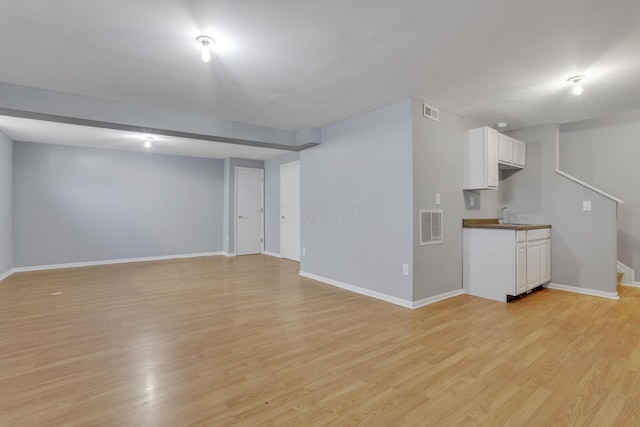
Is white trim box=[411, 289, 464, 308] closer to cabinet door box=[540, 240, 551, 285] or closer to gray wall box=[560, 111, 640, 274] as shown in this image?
cabinet door box=[540, 240, 551, 285]

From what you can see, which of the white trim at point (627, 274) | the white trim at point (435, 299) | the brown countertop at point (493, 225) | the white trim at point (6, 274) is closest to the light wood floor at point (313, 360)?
the white trim at point (435, 299)

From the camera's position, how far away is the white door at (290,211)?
6895 mm

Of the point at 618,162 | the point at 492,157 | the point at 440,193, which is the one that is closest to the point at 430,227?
the point at 440,193

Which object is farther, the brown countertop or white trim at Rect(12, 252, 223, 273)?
white trim at Rect(12, 252, 223, 273)

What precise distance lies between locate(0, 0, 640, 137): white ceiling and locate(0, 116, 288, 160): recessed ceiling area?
1.88m

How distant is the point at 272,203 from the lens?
779cm

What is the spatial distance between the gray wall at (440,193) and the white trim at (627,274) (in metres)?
2.44

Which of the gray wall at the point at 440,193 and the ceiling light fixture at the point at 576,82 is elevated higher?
the ceiling light fixture at the point at 576,82

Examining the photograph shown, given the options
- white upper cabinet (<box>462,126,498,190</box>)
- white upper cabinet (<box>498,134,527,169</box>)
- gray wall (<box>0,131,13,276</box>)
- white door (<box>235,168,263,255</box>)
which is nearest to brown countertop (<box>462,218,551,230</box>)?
white upper cabinet (<box>462,126,498,190</box>)

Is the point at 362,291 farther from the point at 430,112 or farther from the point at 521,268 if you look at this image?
the point at 430,112

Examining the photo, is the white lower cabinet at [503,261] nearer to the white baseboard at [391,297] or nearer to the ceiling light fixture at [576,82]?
the white baseboard at [391,297]

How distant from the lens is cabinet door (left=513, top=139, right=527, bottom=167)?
4508mm

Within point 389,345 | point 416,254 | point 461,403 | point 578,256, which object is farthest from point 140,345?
point 578,256

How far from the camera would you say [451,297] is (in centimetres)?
398
